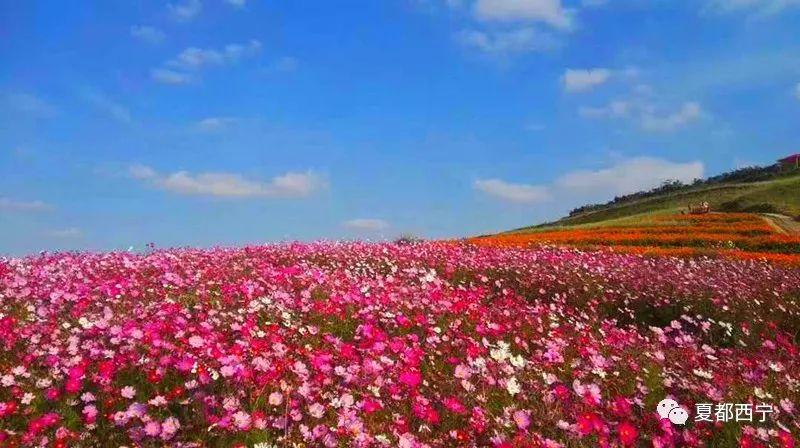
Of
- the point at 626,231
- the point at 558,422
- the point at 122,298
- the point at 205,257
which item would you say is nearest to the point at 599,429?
the point at 558,422

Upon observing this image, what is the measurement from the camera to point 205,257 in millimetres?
12859

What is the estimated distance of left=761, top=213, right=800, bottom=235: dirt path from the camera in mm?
30581

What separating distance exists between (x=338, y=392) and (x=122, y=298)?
163 inches

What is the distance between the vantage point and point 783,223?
32.9m

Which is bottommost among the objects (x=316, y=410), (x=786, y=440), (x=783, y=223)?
(x=786, y=440)

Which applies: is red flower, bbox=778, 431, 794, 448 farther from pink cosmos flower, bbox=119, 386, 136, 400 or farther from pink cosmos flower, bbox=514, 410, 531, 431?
pink cosmos flower, bbox=119, 386, 136, 400

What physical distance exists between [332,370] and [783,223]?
1290 inches

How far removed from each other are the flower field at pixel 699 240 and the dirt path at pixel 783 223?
53 cm

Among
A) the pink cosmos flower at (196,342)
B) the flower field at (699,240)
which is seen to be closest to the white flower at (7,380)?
the pink cosmos flower at (196,342)

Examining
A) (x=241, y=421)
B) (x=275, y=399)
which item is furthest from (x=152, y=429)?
(x=275, y=399)

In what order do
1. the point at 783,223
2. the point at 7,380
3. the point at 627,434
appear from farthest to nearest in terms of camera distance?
the point at 783,223 < the point at 7,380 < the point at 627,434

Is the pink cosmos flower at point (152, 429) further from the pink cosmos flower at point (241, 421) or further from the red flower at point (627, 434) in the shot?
the red flower at point (627, 434)

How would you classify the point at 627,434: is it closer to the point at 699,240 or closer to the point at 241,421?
the point at 241,421

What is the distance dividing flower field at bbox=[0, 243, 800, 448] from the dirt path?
2273cm
